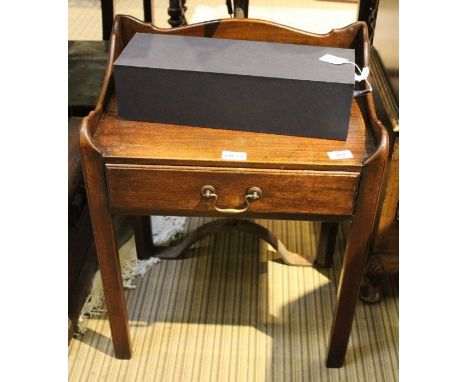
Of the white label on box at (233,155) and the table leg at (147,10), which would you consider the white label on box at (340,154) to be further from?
the table leg at (147,10)

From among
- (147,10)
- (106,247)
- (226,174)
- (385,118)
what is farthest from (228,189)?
(147,10)

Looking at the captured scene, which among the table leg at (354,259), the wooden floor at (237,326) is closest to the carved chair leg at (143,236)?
the wooden floor at (237,326)

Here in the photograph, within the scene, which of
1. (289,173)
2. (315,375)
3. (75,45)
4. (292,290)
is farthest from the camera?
(75,45)

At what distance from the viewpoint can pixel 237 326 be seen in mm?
1305

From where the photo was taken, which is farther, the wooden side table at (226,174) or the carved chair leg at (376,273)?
the carved chair leg at (376,273)

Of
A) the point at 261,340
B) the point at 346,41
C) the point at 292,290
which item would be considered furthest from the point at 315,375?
the point at 346,41

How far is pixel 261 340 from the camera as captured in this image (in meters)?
1.27

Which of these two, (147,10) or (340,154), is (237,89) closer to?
→ (340,154)

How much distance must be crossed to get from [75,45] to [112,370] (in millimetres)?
996

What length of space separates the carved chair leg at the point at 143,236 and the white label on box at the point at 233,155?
1.79 feet

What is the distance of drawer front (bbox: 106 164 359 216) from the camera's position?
0.90 metres

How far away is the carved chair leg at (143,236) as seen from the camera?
1403 mm

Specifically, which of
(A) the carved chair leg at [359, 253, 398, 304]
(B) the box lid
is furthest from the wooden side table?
(A) the carved chair leg at [359, 253, 398, 304]

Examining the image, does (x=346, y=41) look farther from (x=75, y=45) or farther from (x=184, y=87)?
(x=75, y=45)
